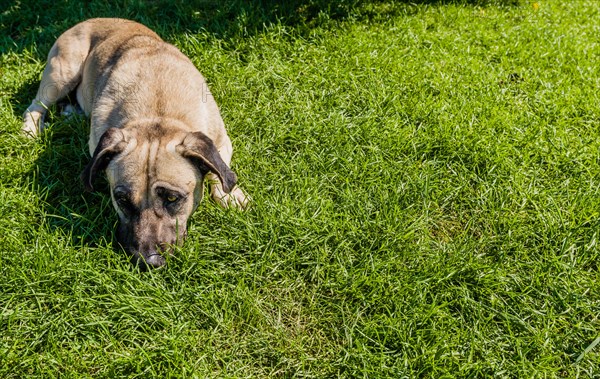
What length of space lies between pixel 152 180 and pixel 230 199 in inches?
31.5

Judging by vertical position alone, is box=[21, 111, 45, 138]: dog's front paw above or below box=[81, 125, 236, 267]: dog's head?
below

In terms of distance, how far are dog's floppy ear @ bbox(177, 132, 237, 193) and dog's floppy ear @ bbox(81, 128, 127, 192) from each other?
1.47ft

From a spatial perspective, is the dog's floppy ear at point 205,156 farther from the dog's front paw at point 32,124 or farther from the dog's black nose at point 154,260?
the dog's front paw at point 32,124

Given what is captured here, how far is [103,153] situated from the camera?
3.60 m

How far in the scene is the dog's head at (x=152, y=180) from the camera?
3.56m

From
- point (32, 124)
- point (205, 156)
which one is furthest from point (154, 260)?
point (32, 124)

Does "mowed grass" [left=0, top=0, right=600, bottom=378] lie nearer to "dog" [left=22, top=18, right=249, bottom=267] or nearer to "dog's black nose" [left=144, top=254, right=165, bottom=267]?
"dog's black nose" [left=144, top=254, right=165, bottom=267]

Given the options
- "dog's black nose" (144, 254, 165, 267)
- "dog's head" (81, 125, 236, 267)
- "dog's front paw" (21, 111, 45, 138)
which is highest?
"dog's head" (81, 125, 236, 267)

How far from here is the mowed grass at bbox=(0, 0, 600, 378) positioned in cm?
331

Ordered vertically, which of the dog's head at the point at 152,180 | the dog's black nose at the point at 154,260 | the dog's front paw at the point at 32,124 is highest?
the dog's head at the point at 152,180

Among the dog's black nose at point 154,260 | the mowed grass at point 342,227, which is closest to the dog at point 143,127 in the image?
the dog's black nose at point 154,260

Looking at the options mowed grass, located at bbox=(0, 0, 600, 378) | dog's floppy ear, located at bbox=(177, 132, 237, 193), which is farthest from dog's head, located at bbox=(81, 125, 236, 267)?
mowed grass, located at bbox=(0, 0, 600, 378)

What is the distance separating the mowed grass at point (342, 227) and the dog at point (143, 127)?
0.22 meters

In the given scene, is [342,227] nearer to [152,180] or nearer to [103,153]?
[152,180]
